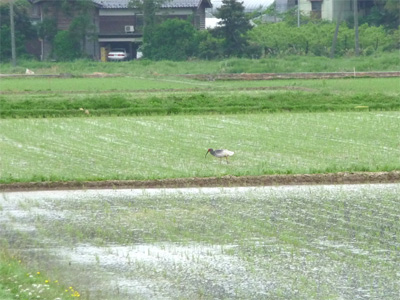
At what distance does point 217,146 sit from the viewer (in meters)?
15.6

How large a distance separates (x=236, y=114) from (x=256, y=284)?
14.8 m

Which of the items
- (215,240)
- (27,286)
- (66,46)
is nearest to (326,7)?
(66,46)

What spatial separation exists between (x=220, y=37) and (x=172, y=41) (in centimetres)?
285

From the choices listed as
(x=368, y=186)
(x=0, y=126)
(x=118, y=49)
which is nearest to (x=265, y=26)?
(x=118, y=49)

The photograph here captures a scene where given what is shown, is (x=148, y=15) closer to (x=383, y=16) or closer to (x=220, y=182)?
(x=383, y=16)

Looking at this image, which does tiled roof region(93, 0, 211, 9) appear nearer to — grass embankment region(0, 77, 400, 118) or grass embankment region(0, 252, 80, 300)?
grass embankment region(0, 77, 400, 118)

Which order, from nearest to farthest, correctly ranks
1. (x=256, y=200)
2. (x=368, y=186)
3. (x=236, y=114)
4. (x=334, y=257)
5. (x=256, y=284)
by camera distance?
(x=256, y=284) < (x=334, y=257) < (x=256, y=200) < (x=368, y=186) < (x=236, y=114)

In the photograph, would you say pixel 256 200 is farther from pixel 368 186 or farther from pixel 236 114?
pixel 236 114

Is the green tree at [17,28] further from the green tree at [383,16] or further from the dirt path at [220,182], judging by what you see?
the dirt path at [220,182]

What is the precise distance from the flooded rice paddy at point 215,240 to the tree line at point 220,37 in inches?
1328

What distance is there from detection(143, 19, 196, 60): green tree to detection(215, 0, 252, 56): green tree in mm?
2111

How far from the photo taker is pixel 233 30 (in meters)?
44.8

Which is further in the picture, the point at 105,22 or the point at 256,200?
the point at 105,22

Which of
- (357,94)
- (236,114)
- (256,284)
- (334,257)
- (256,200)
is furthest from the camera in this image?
(357,94)
